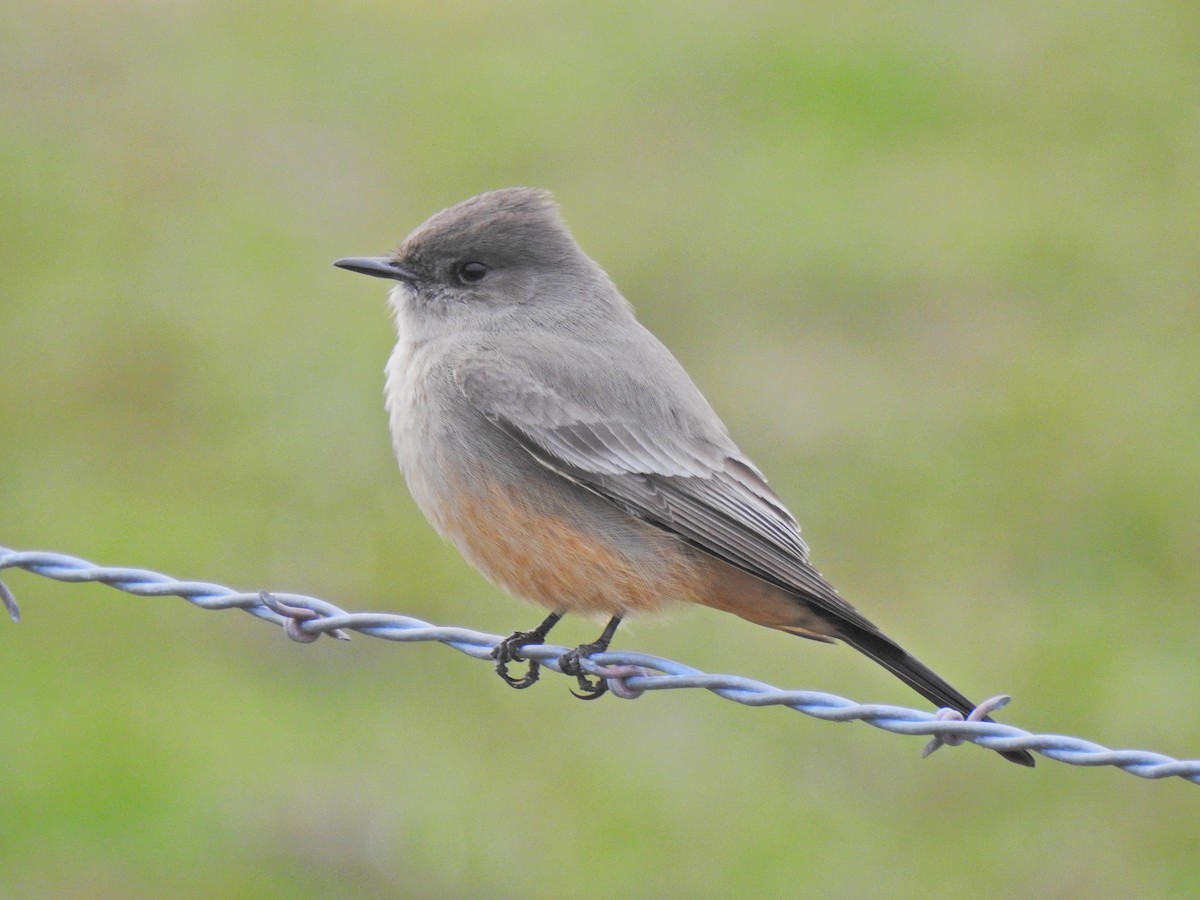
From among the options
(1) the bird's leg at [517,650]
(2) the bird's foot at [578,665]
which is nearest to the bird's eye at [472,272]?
(1) the bird's leg at [517,650]

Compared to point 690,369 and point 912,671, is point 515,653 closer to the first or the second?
point 912,671

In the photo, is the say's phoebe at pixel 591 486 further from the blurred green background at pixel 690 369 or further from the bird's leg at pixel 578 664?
the blurred green background at pixel 690 369

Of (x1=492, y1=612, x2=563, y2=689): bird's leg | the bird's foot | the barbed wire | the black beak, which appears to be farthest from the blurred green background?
the black beak

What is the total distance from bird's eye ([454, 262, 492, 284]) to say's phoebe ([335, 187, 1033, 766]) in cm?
18

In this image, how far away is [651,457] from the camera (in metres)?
4.98

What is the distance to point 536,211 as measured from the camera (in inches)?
222

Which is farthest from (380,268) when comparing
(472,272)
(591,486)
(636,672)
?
(636,672)

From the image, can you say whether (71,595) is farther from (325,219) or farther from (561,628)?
(325,219)

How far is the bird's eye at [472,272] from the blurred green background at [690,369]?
51.9 inches

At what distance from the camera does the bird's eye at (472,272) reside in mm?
5543

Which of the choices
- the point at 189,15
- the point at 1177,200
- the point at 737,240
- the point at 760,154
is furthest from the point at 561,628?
the point at 189,15

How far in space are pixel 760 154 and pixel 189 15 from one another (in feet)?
15.4

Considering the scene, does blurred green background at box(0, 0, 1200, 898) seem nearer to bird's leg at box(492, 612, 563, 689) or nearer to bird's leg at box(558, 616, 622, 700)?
bird's leg at box(492, 612, 563, 689)

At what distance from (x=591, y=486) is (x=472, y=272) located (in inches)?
41.7
